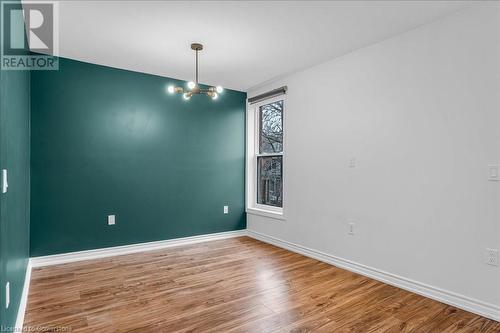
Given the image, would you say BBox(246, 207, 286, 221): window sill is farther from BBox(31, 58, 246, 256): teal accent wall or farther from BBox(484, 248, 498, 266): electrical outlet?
BBox(484, 248, 498, 266): electrical outlet

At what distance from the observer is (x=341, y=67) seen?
11.5ft

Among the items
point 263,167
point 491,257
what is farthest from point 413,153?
point 263,167

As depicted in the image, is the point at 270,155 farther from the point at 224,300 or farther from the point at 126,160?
the point at 224,300

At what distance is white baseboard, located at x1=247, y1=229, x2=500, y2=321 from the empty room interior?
2cm

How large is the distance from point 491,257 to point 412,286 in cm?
74

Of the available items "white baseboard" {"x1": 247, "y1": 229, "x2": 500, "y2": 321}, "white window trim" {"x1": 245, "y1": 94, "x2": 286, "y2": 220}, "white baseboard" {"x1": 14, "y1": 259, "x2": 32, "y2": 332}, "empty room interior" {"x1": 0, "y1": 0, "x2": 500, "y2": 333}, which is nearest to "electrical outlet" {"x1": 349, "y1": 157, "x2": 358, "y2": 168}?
"empty room interior" {"x1": 0, "y1": 0, "x2": 500, "y2": 333}

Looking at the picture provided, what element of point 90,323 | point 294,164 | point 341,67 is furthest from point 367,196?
point 90,323

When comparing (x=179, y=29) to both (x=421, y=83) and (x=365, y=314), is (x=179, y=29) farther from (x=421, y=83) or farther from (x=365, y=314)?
(x=365, y=314)

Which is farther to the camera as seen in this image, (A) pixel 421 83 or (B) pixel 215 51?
(B) pixel 215 51

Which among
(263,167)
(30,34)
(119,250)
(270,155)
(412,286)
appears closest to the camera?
(412,286)

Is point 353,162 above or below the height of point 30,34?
below

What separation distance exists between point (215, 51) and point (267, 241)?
291 centimetres

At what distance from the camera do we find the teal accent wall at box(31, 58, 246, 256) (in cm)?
353

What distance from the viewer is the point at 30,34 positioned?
2941mm
